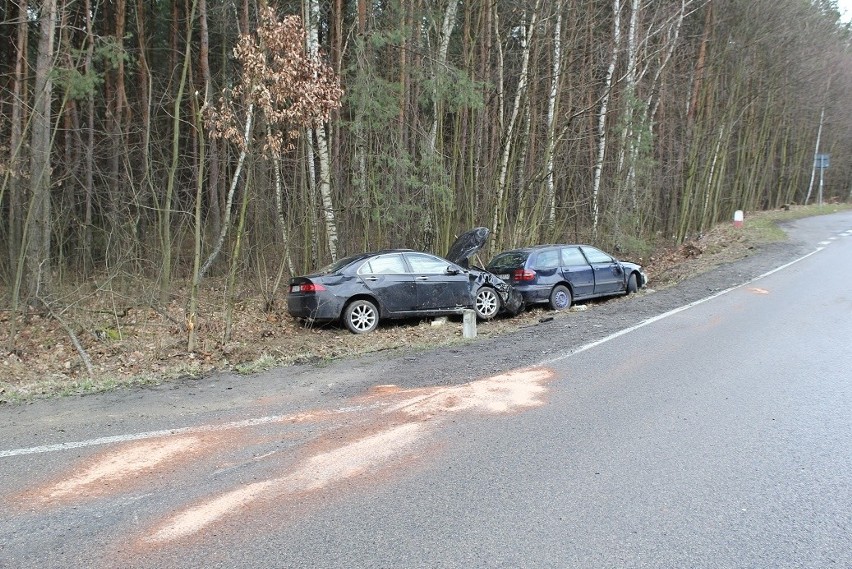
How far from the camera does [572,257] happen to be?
50.1 ft

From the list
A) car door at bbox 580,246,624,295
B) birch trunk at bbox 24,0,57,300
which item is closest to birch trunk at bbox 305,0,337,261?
birch trunk at bbox 24,0,57,300

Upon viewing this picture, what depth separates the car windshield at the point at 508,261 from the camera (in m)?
14.7

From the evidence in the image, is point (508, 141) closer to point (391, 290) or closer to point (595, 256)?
point (595, 256)

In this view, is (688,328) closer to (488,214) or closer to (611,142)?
(488,214)

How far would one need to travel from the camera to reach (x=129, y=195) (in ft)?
57.0

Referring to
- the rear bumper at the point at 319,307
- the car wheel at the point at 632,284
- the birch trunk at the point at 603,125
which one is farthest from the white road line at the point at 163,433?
the birch trunk at the point at 603,125

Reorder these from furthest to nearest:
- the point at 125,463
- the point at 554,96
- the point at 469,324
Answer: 1. the point at 554,96
2. the point at 469,324
3. the point at 125,463

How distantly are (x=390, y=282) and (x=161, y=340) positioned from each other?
4.28 meters

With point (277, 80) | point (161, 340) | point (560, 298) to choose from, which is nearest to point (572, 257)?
point (560, 298)

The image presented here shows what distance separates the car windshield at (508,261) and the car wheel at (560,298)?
1.00m

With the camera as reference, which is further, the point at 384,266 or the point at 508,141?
the point at 508,141

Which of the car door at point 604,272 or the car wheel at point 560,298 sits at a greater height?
the car door at point 604,272

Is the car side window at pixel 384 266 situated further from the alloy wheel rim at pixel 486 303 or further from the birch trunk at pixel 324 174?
the birch trunk at pixel 324 174

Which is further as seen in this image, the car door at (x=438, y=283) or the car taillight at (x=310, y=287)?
the car door at (x=438, y=283)
